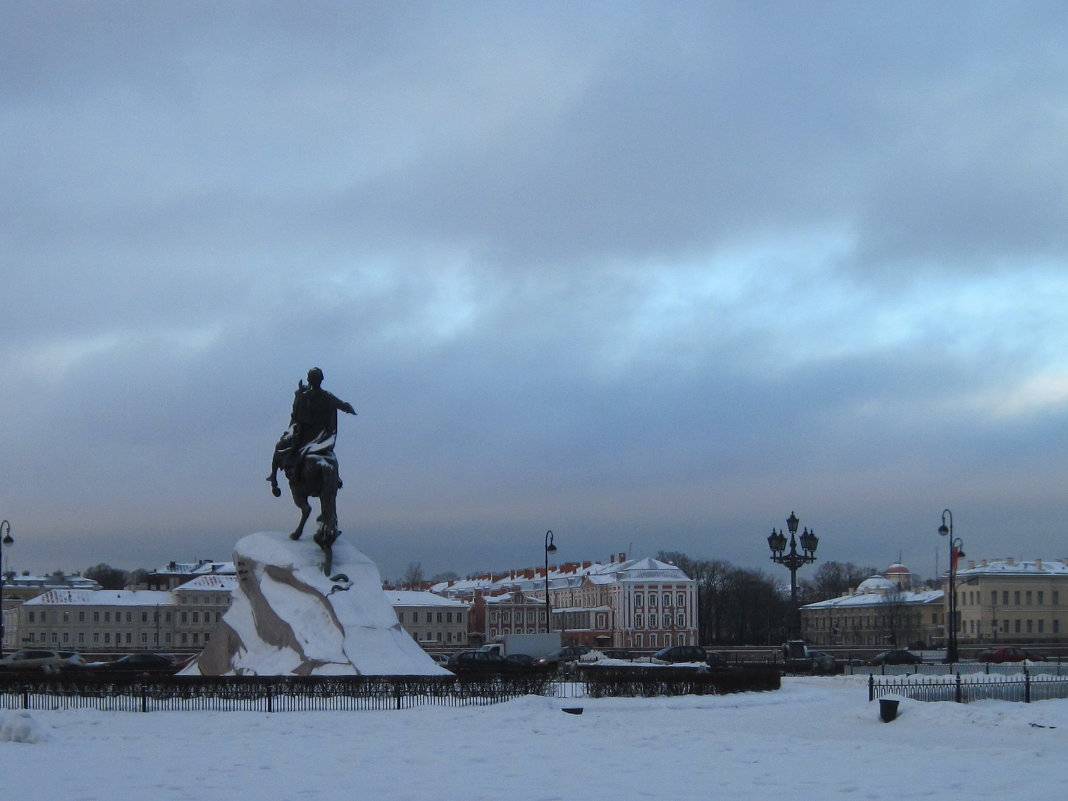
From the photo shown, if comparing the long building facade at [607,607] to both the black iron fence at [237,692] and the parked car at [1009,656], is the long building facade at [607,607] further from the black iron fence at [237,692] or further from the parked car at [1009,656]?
the black iron fence at [237,692]

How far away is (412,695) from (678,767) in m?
8.41

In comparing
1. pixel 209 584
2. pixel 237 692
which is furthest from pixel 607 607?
pixel 237 692

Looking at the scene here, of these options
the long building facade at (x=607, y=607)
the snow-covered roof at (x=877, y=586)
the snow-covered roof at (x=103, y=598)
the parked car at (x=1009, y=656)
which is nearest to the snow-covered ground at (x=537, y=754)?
the parked car at (x=1009, y=656)

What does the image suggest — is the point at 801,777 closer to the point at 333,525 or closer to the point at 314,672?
the point at 314,672

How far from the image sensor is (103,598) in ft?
339

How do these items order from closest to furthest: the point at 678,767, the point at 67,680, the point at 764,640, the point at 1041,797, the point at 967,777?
the point at 1041,797 < the point at 967,777 < the point at 678,767 < the point at 67,680 < the point at 764,640

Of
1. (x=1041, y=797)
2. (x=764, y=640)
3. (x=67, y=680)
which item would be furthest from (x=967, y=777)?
(x=764, y=640)

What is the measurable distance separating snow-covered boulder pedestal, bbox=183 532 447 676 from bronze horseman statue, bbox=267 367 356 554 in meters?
0.96

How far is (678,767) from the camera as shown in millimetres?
12836

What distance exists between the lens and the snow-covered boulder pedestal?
72.2 feet

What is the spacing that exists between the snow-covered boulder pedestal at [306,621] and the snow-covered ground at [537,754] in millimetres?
2671

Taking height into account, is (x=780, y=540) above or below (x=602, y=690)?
above

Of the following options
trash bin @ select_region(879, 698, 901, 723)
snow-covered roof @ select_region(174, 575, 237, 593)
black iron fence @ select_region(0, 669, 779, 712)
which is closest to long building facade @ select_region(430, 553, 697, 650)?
snow-covered roof @ select_region(174, 575, 237, 593)

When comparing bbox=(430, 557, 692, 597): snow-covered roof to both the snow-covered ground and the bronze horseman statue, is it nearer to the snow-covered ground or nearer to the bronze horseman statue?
the bronze horseman statue
